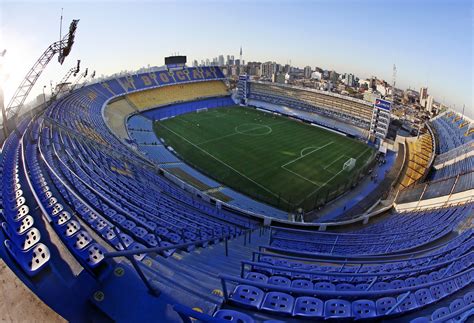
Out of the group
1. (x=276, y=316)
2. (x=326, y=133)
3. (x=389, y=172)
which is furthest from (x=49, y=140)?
(x=326, y=133)

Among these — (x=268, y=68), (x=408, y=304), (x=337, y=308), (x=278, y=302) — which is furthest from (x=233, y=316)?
(x=268, y=68)

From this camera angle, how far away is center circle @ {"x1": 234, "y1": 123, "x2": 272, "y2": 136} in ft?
139

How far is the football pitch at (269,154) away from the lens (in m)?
25.9

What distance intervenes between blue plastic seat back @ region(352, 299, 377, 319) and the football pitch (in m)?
18.9

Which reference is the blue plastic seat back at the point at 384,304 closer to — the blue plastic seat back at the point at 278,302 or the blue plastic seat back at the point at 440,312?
the blue plastic seat back at the point at 440,312

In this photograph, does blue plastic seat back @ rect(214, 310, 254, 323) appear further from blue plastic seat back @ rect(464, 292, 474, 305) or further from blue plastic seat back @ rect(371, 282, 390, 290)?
blue plastic seat back @ rect(464, 292, 474, 305)

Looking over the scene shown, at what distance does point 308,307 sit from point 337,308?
0.49 m

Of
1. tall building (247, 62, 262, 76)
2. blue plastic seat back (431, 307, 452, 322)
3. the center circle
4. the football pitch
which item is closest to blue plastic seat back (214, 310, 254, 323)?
blue plastic seat back (431, 307, 452, 322)

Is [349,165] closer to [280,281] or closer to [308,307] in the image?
[280,281]

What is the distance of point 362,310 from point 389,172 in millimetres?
30983

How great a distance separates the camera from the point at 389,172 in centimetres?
3084

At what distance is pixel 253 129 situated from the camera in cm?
4428

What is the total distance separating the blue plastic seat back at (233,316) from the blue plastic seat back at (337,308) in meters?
1.34

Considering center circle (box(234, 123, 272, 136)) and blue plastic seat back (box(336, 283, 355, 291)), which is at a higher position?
blue plastic seat back (box(336, 283, 355, 291))
